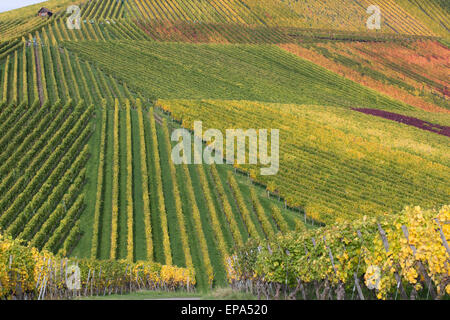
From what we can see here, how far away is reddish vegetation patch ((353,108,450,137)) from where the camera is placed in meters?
69.0

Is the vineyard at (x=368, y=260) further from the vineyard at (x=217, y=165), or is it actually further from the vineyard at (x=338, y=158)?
the vineyard at (x=338, y=158)

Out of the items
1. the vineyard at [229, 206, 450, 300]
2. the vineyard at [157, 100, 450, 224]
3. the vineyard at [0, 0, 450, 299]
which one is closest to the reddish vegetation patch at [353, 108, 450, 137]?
the vineyard at [0, 0, 450, 299]

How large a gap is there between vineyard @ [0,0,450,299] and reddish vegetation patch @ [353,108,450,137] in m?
0.46

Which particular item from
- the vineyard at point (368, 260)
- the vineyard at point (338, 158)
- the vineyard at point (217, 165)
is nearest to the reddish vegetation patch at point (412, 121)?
the vineyard at point (217, 165)

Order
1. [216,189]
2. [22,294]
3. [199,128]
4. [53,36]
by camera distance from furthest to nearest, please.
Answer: [53,36]
[199,128]
[216,189]
[22,294]

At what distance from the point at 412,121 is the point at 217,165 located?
1567 inches

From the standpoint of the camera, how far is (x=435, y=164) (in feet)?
175

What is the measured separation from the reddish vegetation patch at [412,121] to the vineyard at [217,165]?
0.46 metres

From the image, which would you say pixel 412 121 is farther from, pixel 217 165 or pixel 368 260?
pixel 368 260

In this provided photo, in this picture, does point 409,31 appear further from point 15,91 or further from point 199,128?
point 15,91

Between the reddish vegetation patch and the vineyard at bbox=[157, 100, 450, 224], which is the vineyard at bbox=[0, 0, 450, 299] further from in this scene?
the reddish vegetation patch

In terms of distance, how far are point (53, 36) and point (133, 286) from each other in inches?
3012

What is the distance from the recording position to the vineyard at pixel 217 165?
18809 mm
